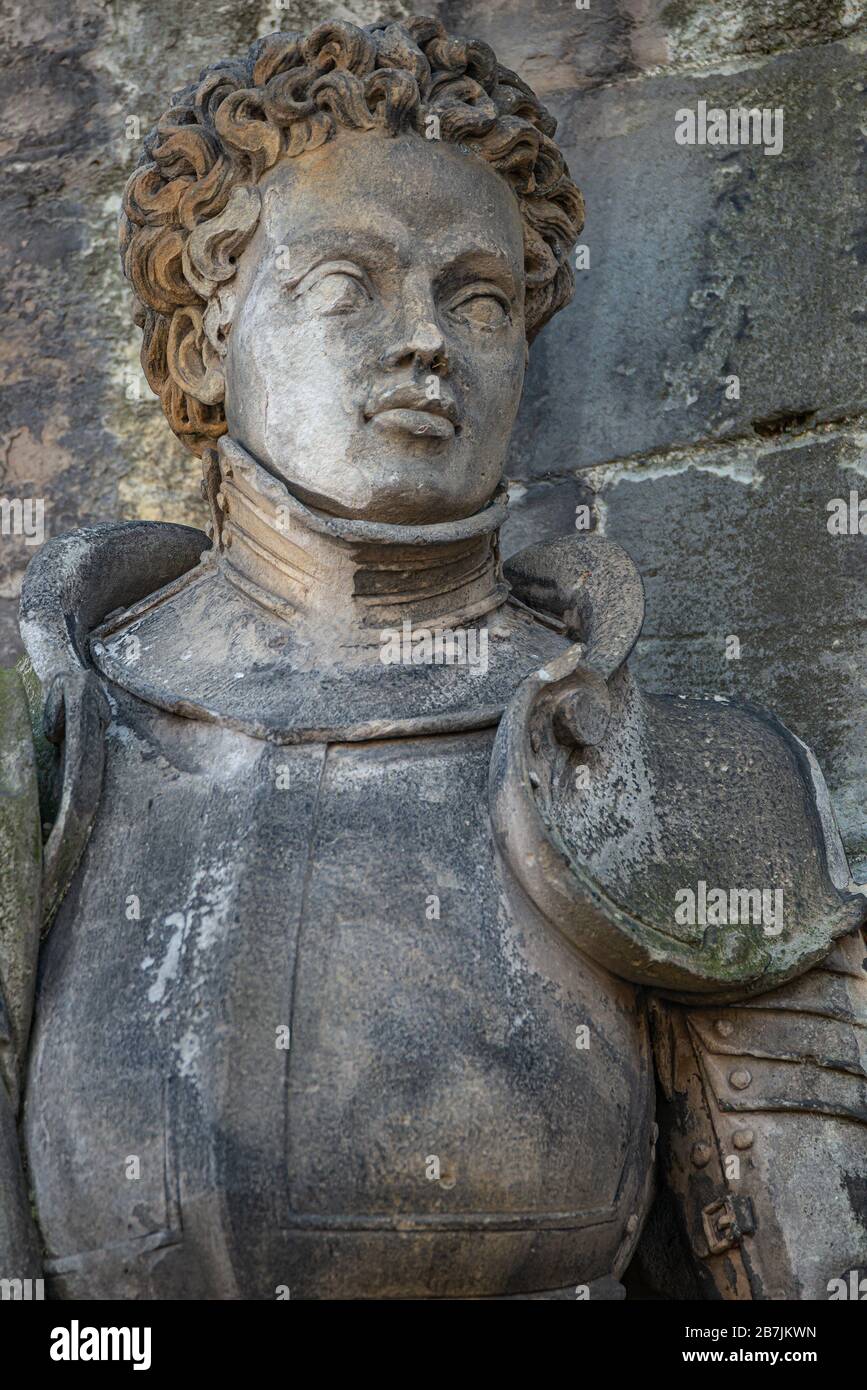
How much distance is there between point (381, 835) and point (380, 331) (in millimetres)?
743

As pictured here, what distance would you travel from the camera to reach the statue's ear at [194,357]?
3758mm

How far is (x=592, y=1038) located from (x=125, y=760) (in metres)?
0.77

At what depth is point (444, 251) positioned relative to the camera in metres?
3.59

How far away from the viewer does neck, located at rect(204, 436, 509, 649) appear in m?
3.50

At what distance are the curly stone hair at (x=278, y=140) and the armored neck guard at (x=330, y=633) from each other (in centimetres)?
29

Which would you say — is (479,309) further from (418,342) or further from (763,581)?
(763,581)

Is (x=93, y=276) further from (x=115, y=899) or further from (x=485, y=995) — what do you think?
(x=485, y=995)

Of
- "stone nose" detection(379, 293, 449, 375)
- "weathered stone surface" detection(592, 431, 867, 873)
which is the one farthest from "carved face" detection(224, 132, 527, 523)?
"weathered stone surface" detection(592, 431, 867, 873)

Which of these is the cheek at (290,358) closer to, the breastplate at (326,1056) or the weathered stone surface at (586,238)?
the breastplate at (326,1056)

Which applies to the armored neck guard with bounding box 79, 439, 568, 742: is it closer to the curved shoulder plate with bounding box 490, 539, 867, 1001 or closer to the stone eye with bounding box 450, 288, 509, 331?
the curved shoulder plate with bounding box 490, 539, 867, 1001

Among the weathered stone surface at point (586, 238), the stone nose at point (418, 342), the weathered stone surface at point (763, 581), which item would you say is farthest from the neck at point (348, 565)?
the weathered stone surface at point (586, 238)

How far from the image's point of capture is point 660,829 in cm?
343

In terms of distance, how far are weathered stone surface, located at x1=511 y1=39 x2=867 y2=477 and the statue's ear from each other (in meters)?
0.91

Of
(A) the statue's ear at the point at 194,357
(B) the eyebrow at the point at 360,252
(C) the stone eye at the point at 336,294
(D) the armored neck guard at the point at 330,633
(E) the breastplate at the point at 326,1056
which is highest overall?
(B) the eyebrow at the point at 360,252
